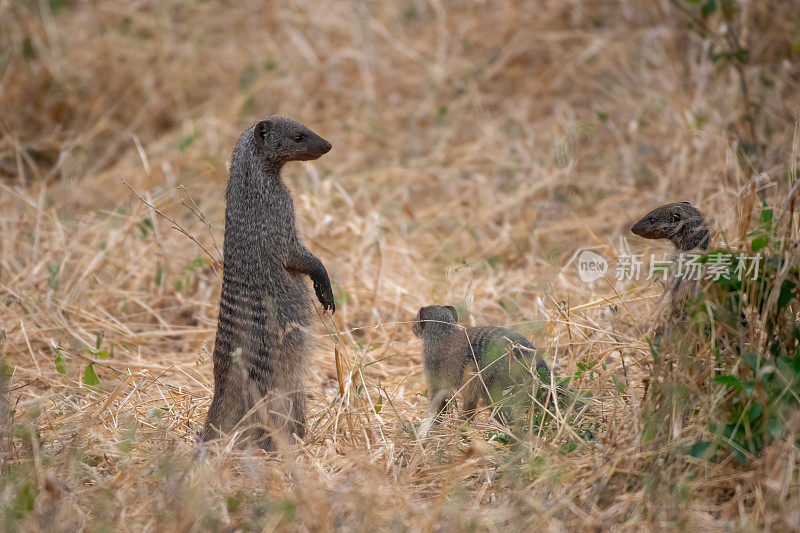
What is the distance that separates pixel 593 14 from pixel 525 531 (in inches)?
283

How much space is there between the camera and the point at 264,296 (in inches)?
145

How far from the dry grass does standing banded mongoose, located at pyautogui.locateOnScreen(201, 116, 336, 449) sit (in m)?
0.24

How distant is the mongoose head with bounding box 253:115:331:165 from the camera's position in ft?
12.4

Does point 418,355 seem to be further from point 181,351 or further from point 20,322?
point 20,322

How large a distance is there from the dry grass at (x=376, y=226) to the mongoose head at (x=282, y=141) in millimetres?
566

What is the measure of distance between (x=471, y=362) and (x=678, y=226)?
3.60 ft

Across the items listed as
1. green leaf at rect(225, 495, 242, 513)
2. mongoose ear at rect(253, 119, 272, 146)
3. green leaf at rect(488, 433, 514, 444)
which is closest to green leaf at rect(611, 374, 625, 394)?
green leaf at rect(488, 433, 514, 444)

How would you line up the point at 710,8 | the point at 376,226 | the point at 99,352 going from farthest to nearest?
the point at 376,226, the point at 710,8, the point at 99,352

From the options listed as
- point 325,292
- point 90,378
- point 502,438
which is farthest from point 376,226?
point 502,438

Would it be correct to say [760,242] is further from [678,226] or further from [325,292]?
[325,292]

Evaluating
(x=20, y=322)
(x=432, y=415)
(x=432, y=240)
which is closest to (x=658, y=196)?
(x=432, y=240)

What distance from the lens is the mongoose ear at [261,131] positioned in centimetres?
376

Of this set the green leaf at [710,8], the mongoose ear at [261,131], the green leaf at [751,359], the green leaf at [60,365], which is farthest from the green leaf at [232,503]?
the green leaf at [710,8]

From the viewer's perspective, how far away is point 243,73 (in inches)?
348
